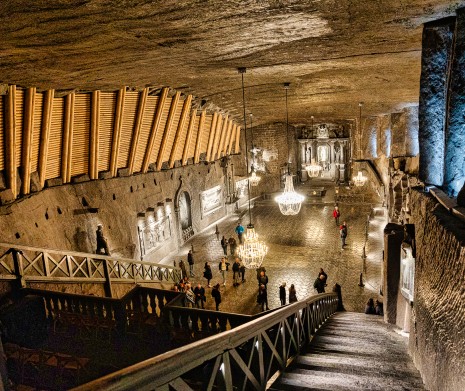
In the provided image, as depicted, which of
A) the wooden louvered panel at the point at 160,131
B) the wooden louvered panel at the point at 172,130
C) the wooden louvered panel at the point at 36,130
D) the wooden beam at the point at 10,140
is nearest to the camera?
the wooden beam at the point at 10,140

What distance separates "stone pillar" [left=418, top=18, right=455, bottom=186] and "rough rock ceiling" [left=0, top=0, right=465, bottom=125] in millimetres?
306

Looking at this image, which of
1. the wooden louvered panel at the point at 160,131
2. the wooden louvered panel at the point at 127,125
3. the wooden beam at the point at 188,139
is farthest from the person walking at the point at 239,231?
the wooden louvered panel at the point at 127,125

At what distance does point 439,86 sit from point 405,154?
960cm

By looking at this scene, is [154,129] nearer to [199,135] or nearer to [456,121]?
[199,135]

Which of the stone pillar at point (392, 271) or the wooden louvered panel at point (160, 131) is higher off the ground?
the wooden louvered panel at point (160, 131)

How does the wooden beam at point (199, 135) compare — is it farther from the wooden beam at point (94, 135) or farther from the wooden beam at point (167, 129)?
the wooden beam at point (94, 135)

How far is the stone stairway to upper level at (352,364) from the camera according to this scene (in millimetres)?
3338

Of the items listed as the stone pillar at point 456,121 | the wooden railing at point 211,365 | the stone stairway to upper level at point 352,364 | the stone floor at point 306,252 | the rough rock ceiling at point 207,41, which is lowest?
the stone floor at point 306,252

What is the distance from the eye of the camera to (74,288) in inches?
340

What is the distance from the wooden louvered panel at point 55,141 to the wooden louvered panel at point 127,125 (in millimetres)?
1837

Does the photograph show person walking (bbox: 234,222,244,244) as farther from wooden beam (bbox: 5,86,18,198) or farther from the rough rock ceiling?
wooden beam (bbox: 5,86,18,198)

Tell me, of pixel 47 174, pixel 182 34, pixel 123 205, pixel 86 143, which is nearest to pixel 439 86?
pixel 182 34

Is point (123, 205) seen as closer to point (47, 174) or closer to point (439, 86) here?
point (47, 174)

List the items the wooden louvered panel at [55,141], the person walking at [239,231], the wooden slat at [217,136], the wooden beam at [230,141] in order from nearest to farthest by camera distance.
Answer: the wooden louvered panel at [55,141], the person walking at [239,231], the wooden slat at [217,136], the wooden beam at [230,141]
